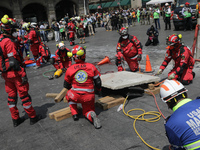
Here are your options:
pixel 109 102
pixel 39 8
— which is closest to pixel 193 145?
pixel 109 102

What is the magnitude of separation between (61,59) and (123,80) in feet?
13.6

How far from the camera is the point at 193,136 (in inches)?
84.9

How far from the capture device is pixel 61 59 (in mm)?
9227

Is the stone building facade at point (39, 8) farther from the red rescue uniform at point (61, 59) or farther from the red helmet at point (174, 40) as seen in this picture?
the red helmet at point (174, 40)

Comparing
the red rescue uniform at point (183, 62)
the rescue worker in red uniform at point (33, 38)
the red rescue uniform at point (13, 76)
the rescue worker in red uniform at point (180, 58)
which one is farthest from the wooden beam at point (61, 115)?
the rescue worker in red uniform at point (33, 38)

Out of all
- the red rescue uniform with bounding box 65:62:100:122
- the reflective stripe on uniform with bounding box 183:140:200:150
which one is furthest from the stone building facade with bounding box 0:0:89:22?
the reflective stripe on uniform with bounding box 183:140:200:150

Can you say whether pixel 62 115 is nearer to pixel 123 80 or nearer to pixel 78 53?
pixel 78 53

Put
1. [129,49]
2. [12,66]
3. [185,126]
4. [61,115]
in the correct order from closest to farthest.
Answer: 1. [185,126]
2. [12,66]
3. [61,115]
4. [129,49]

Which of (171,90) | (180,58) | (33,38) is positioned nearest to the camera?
(171,90)

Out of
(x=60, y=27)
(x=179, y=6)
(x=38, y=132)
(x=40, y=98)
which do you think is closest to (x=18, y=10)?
Result: (x=60, y=27)

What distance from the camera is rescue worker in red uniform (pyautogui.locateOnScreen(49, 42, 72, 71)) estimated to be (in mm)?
8930

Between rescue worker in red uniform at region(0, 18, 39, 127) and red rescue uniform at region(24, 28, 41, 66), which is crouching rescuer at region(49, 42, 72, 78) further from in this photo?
rescue worker in red uniform at region(0, 18, 39, 127)

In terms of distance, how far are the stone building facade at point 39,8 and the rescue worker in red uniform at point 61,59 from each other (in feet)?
76.5

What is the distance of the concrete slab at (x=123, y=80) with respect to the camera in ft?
17.9
